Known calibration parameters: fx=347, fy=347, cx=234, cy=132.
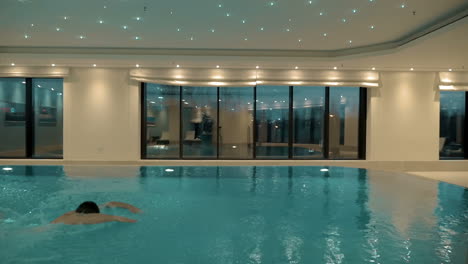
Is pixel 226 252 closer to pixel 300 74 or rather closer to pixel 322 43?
pixel 322 43

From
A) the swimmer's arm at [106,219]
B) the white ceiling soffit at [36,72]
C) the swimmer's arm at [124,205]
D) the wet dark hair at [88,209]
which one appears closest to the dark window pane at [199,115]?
the white ceiling soffit at [36,72]

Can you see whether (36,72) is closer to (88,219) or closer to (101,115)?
(101,115)

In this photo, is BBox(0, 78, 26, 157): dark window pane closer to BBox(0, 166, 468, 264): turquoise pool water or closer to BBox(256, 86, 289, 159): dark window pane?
BBox(0, 166, 468, 264): turquoise pool water

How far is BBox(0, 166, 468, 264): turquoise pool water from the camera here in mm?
3518

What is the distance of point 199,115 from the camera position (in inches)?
455

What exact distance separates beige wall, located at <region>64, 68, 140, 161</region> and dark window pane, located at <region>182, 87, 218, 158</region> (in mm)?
1851

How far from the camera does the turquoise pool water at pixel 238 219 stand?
352 cm

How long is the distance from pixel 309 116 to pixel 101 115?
263 inches

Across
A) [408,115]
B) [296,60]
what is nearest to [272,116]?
[296,60]

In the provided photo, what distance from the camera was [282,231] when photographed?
14.0 ft

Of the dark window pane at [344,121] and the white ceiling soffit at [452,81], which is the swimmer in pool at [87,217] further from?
the white ceiling soffit at [452,81]

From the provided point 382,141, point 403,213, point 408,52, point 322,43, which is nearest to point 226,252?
point 403,213

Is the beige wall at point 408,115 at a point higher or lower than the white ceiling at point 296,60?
lower

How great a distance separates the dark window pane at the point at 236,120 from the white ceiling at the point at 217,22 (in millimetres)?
3468
